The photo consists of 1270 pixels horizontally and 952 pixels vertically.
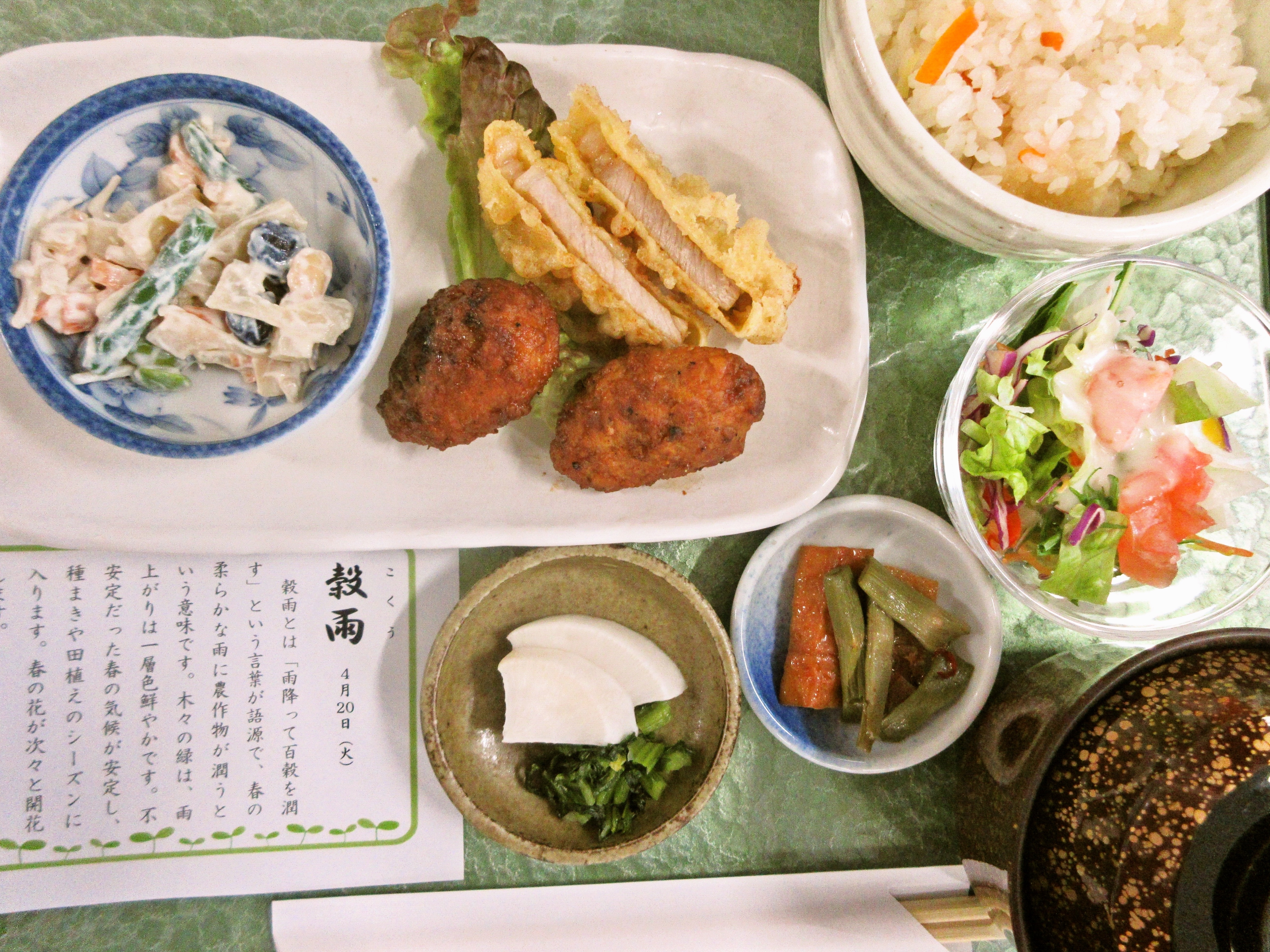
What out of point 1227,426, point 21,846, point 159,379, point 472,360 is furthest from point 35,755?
point 1227,426

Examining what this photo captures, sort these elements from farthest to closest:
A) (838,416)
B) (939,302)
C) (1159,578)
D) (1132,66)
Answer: (939,302), (838,416), (1159,578), (1132,66)

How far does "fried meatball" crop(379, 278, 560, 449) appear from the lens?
1500 millimetres

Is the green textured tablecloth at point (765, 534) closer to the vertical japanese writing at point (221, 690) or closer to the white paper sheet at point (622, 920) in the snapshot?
the white paper sheet at point (622, 920)

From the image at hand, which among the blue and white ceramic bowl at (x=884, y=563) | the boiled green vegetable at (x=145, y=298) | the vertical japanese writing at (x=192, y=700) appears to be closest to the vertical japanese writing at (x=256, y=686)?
the vertical japanese writing at (x=192, y=700)

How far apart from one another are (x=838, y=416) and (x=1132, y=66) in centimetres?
88

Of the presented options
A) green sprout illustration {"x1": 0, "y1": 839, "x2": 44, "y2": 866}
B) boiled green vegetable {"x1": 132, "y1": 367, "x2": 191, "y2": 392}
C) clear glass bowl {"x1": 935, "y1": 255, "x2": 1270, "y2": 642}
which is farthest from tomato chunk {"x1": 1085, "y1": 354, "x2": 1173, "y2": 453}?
green sprout illustration {"x1": 0, "y1": 839, "x2": 44, "y2": 866}

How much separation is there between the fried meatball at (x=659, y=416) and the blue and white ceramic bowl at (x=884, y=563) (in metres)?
0.34

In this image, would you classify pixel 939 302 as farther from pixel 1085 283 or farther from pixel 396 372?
pixel 396 372

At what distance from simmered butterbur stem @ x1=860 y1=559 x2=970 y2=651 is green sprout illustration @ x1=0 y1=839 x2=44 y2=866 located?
2.02 metres

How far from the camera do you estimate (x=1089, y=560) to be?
5.19 feet

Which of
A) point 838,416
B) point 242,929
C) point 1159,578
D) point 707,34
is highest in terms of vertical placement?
point 707,34

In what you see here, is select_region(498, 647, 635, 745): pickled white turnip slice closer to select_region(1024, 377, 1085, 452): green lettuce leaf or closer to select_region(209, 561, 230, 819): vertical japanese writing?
select_region(209, 561, 230, 819): vertical japanese writing

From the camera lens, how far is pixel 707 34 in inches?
71.9

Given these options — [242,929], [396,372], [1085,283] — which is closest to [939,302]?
[1085,283]
